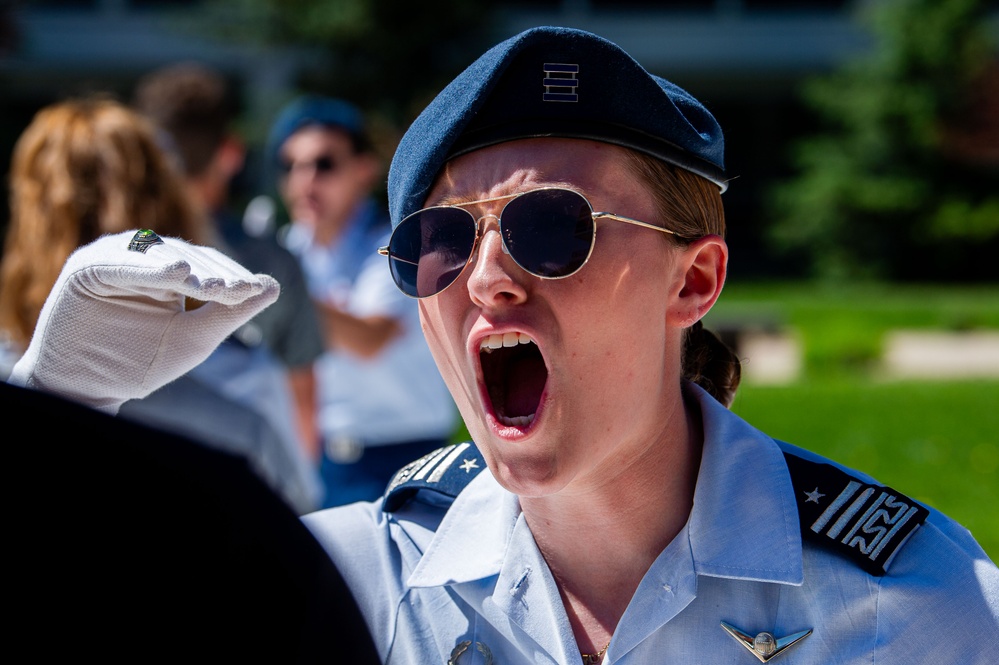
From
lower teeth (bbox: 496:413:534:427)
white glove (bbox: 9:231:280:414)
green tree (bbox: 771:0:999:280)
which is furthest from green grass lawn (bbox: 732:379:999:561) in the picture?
Result: green tree (bbox: 771:0:999:280)

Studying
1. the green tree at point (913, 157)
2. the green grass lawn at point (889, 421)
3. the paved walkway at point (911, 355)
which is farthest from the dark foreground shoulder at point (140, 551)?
the green tree at point (913, 157)

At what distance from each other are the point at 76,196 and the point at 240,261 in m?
0.75

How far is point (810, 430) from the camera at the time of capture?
8.20 m

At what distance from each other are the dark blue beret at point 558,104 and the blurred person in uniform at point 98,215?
5.00ft

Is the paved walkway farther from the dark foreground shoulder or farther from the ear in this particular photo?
the dark foreground shoulder

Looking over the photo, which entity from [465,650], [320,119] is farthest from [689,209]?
[320,119]

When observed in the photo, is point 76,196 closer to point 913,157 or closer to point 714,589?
point 714,589

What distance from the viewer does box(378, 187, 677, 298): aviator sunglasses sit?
158 cm

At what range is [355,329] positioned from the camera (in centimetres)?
A: 425

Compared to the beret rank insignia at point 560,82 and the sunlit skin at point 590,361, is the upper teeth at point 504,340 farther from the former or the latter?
the beret rank insignia at point 560,82

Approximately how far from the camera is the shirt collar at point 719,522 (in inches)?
63.1

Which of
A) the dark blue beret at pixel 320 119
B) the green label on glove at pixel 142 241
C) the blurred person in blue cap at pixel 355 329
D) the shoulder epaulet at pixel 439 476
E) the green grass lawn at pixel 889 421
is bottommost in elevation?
the green grass lawn at pixel 889 421

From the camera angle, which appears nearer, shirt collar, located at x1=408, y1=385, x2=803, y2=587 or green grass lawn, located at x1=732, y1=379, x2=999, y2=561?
shirt collar, located at x1=408, y1=385, x2=803, y2=587

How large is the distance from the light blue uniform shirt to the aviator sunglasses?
1.29ft
